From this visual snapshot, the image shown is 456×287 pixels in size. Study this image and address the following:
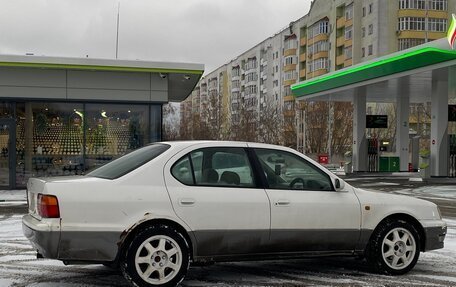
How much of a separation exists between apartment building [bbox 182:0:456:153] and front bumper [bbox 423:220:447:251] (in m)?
39.8

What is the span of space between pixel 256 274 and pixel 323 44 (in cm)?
7241

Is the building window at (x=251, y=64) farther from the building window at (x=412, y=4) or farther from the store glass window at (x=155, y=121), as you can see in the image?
the store glass window at (x=155, y=121)

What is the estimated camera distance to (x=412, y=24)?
6269cm

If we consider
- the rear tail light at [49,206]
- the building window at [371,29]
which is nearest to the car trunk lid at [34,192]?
the rear tail light at [49,206]

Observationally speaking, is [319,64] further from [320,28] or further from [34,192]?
[34,192]

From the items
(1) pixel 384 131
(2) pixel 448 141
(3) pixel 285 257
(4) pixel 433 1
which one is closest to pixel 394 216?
(3) pixel 285 257

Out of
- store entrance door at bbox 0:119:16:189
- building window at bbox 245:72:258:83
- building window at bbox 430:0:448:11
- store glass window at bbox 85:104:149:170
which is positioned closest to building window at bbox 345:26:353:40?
building window at bbox 430:0:448:11

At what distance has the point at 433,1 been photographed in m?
62.6

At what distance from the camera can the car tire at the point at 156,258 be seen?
5199mm

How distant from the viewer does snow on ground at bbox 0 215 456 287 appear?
5812 mm

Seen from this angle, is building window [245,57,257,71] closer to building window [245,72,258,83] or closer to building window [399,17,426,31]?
building window [245,72,258,83]

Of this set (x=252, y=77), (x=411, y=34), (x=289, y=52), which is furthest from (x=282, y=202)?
(x=252, y=77)

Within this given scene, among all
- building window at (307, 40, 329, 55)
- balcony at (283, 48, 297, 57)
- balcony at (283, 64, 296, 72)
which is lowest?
balcony at (283, 64, 296, 72)

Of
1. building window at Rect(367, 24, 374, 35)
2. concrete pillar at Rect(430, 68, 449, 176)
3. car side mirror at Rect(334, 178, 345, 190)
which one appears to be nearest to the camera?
car side mirror at Rect(334, 178, 345, 190)
